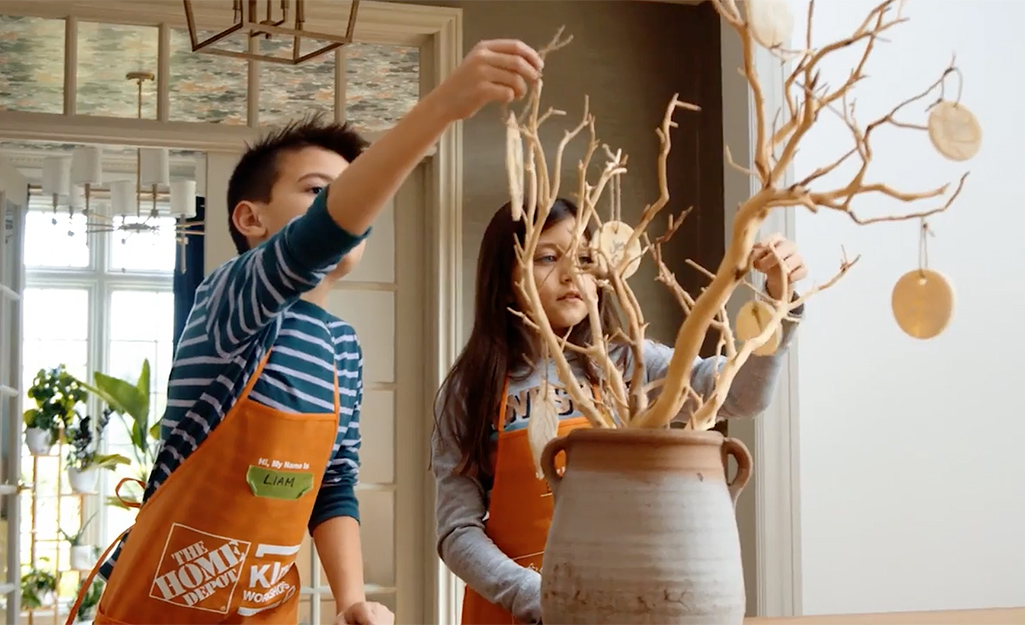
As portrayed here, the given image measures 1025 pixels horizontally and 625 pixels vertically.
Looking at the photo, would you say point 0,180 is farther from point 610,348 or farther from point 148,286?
point 148,286

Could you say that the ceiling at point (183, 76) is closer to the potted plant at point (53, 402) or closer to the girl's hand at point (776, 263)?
the potted plant at point (53, 402)

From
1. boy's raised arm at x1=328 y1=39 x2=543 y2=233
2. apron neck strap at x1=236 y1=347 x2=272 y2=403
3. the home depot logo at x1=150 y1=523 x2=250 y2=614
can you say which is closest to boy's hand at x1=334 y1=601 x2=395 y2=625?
the home depot logo at x1=150 y1=523 x2=250 y2=614

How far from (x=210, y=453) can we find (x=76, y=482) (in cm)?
626

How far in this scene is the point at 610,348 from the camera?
151cm

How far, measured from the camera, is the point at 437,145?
3299 mm

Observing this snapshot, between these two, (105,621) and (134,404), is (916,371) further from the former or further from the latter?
(134,404)

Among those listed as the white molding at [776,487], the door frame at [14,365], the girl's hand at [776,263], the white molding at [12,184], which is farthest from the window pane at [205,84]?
the girl's hand at [776,263]

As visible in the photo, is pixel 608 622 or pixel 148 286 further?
pixel 148 286

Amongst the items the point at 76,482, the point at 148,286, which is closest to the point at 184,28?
the point at 76,482

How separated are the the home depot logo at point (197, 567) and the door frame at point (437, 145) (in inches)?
86.5

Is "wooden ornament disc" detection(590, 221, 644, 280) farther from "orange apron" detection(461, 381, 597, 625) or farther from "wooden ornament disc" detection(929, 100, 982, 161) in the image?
"orange apron" detection(461, 381, 597, 625)

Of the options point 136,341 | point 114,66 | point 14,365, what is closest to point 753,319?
point 14,365

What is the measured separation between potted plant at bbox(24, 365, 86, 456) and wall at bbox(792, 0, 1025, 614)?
507cm

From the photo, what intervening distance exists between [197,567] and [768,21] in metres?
0.75
